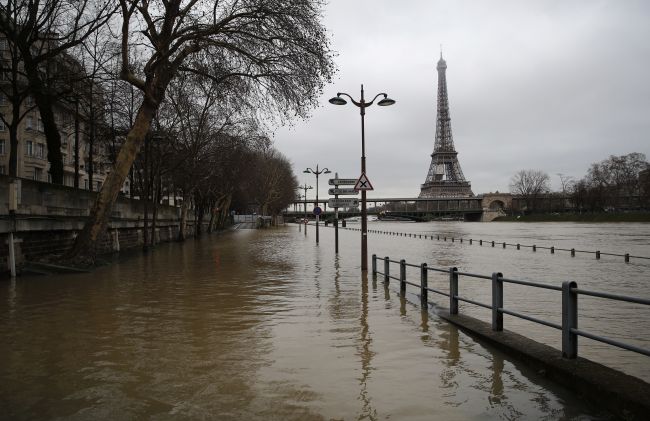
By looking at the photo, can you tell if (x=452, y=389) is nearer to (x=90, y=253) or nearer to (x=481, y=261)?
(x=90, y=253)

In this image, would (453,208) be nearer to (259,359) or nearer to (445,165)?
(445,165)

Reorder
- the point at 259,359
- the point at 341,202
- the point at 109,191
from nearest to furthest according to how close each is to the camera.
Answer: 1. the point at 259,359
2. the point at 109,191
3. the point at 341,202

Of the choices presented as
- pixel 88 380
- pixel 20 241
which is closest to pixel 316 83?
pixel 20 241

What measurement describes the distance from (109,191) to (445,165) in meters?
151

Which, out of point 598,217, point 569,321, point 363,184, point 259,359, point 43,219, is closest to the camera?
point 569,321

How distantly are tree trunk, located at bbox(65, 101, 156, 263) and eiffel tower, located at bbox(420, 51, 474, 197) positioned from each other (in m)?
145

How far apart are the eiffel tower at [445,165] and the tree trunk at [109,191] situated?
145127 mm

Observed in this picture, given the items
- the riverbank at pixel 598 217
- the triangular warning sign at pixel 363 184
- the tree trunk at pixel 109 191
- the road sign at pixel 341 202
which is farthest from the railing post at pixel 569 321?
the riverbank at pixel 598 217

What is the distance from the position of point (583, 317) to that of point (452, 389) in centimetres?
642

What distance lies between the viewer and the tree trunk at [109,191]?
59.6ft

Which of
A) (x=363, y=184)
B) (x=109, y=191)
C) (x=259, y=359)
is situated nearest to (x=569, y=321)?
(x=259, y=359)

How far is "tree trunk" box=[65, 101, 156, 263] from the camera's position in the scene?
18.2 m

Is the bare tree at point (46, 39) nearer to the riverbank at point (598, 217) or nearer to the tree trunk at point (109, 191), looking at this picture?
the tree trunk at point (109, 191)

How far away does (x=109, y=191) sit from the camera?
19.1m
